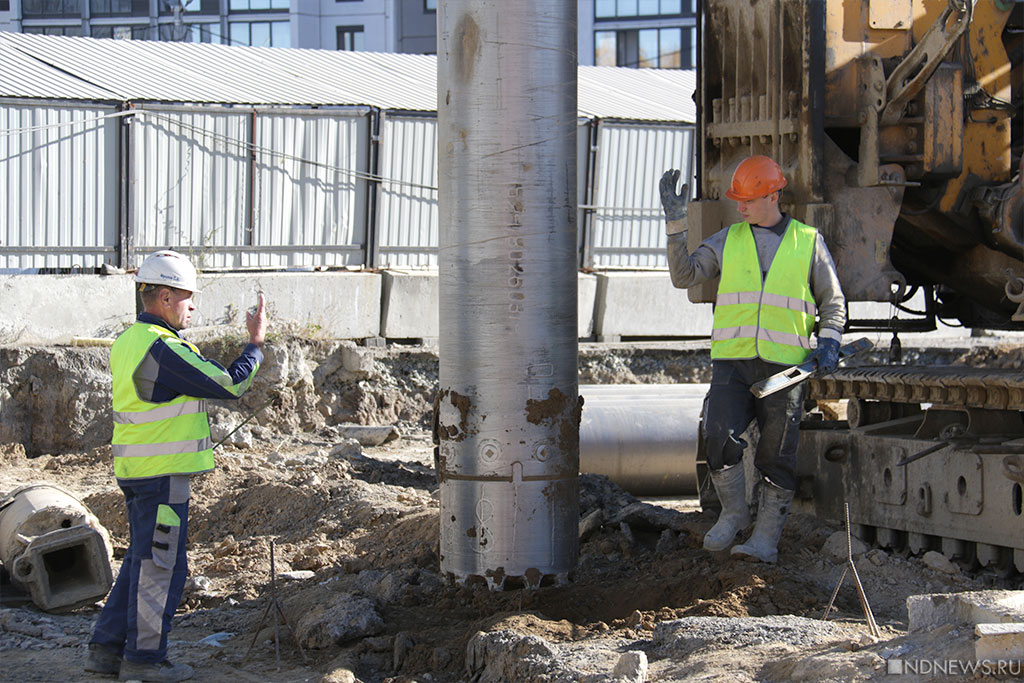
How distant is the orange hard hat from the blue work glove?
2.58 ft

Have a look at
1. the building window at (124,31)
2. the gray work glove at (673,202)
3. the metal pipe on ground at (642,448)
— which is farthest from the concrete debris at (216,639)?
the building window at (124,31)

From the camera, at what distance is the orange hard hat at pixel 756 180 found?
6523 millimetres

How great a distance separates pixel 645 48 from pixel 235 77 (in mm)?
26686

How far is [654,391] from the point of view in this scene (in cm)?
1145

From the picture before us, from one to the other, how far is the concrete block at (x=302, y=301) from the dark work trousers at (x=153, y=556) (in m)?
6.97

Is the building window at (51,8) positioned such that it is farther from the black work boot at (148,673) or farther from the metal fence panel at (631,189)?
the black work boot at (148,673)

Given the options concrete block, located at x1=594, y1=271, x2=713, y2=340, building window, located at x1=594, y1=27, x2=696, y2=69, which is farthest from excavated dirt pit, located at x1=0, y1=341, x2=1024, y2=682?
building window, located at x1=594, y1=27, x2=696, y2=69

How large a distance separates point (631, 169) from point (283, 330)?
16.6 feet

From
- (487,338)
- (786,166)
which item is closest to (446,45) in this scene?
(487,338)

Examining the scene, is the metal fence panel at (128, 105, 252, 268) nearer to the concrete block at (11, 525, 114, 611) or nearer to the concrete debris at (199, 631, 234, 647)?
the concrete block at (11, 525, 114, 611)

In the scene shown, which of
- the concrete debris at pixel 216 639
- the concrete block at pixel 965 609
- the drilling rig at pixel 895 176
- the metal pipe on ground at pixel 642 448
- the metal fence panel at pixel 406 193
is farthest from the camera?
the metal fence panel at pixel 406 193

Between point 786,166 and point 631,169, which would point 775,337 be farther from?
point 631,169

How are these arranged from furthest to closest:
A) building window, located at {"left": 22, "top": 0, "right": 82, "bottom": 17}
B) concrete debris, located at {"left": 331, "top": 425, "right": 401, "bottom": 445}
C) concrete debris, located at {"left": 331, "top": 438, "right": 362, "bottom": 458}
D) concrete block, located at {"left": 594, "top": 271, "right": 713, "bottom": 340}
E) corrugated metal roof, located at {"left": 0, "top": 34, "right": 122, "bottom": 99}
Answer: building window, located at {"left": 22, "top": 0, "right": 82, "bottom": 17} → concrete block, located at {"left": 594, "top": 271, "right": 713, "bottom": 340} → corrugated metal roof, located at {"left": 0, "top": 34, "right": 122, "bottom": 99} → concrete debris, located at {"left": 331, "top": 425, "right": 401, "bottom": 445} → concrete debris, located at {"left": 331, "top": 438, "right": 362, "bottom": 458}

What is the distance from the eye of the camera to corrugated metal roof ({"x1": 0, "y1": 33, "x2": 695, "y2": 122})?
13.1 m
